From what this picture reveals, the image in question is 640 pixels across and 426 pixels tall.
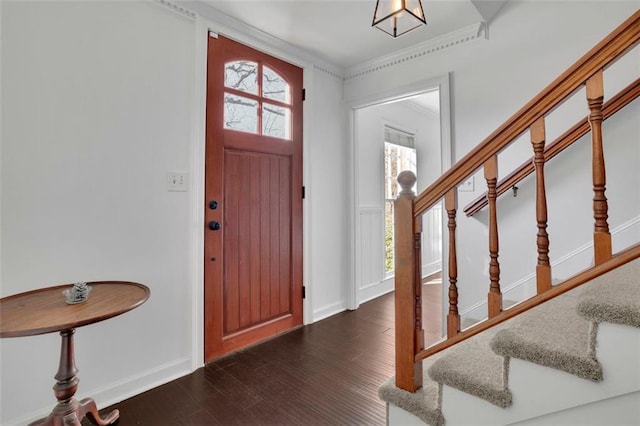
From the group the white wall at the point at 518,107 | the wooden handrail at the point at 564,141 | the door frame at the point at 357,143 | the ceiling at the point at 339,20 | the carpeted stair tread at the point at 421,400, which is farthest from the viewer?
the door frame at the point at 357,143

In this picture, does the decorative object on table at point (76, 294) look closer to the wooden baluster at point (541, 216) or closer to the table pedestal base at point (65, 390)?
the table pedestal base at point (65, 390)

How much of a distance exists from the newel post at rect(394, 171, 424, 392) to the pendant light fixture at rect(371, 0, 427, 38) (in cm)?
71

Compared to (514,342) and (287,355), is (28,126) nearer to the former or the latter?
(287,355)

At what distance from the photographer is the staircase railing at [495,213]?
99 centimetres

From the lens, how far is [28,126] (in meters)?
1.58

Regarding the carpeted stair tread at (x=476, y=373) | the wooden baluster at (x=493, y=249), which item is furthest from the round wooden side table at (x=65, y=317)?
the wooden baluster at (x=493, y=249)

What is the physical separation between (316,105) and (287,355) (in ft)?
7.23

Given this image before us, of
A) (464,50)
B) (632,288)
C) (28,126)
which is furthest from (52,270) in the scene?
(464,50)

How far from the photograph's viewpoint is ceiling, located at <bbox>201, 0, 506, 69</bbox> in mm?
2189

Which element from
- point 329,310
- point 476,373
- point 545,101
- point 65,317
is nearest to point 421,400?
point 476,373

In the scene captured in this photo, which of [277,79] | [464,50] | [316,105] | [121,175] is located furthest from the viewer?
[316,105]

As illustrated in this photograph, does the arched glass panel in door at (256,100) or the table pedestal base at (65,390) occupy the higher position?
the arched glass panel in door at (256,100)

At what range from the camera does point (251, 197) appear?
252cm

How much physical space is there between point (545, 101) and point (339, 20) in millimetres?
1801
